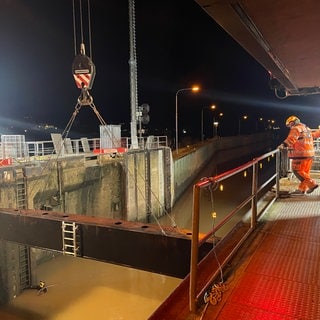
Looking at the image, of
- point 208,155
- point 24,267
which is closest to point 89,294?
point 24,267

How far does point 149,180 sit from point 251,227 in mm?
15562

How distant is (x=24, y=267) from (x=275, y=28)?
11.7 metres

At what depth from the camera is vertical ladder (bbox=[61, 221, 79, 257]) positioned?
6684 millimetres

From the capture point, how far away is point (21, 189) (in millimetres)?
11820

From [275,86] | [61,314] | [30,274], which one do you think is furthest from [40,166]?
[275,86]

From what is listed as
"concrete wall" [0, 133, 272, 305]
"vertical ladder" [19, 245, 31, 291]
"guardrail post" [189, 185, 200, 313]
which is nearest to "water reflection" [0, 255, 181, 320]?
"vertical ladder" [19, 245, 31, 291]

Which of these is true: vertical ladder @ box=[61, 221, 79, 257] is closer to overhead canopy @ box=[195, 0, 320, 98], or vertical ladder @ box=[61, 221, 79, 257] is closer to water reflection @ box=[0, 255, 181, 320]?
water reflection @ box=[0, 255, 181, 320]

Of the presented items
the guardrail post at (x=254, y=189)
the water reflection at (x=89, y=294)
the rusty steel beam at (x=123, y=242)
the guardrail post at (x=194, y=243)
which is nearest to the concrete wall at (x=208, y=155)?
the water reflection at (x=89, y=294)

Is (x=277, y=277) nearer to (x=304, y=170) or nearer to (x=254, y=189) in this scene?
(x=254, y=189)

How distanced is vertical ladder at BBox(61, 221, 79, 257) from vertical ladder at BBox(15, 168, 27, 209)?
5.77m

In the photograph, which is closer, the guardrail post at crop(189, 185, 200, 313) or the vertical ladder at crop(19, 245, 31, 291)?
the guardrail post at crop(189, 185, 200, 313)

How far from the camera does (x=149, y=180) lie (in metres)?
19.9

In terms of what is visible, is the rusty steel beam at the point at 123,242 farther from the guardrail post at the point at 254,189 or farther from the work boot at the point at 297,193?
the work boot at the point at 297,193

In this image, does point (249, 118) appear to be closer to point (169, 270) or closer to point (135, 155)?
point (135, 155)
